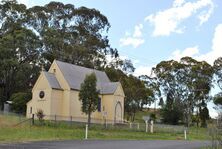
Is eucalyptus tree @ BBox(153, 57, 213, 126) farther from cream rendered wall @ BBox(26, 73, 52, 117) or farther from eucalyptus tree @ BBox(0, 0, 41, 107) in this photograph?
cream rendered wall @ BBox(26, 73, 52, 117)

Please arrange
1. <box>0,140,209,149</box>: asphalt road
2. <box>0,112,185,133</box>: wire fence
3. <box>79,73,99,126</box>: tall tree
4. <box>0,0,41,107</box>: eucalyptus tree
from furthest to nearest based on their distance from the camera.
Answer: <box>0,0,41,107</box>: eucalyptus tree → <box>79,73,99,126</box>: tall tree → <box>0,112,185,133</box>: wire fence → <box>0,140,209,149</box>: asphalt road

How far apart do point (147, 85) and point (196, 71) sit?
38.5ft

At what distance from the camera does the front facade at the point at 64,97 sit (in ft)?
177

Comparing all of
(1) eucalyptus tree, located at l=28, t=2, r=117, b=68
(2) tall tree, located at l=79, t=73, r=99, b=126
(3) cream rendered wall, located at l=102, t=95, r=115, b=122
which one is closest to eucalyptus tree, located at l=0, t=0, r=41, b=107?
(1) eucalyptus tree, located at l=28, t=2, r=117, b=68

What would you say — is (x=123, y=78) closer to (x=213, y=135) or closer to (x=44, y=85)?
(x=44, y=85)

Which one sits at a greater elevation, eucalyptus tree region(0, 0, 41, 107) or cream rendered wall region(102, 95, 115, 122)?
eucalyptus tree region(0, 0, 41, 107)

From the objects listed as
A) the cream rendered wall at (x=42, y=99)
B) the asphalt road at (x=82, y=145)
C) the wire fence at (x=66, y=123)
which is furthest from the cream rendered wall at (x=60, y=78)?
the asphalt road at (x=82, y=145)

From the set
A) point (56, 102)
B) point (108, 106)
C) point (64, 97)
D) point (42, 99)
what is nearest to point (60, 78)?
point (64, 97)

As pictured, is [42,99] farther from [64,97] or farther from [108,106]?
[108,106]

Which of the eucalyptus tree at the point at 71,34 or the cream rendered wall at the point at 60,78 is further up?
the eucalyptus tree at the point at 71,34

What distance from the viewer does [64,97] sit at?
55.2m

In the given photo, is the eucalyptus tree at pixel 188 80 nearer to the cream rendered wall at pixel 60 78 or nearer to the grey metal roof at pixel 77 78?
the grey metal roof at pixel 77 78

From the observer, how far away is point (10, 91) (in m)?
71.2

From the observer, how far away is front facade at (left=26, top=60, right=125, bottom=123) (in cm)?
5391
